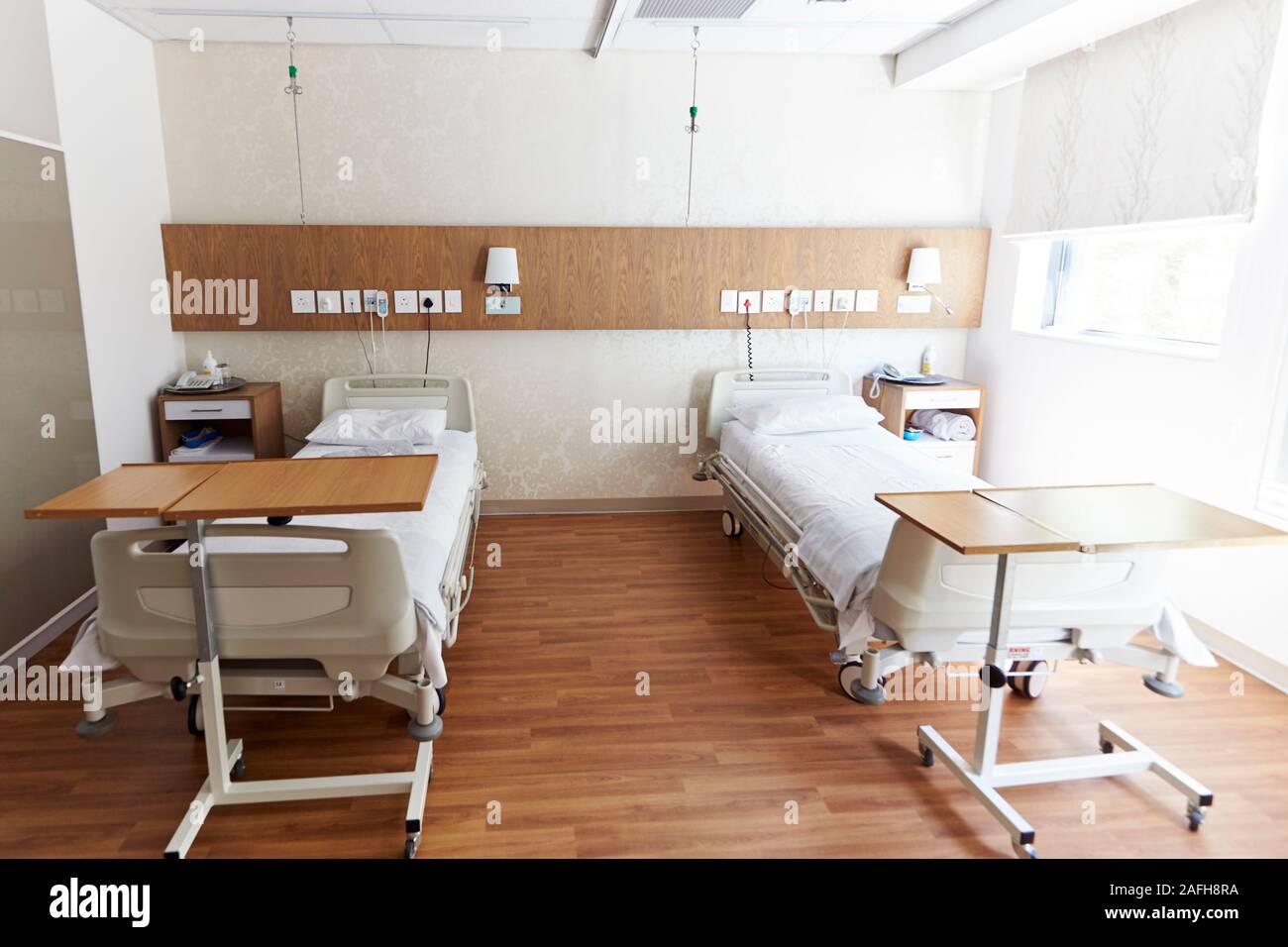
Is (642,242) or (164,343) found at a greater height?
(642,242)

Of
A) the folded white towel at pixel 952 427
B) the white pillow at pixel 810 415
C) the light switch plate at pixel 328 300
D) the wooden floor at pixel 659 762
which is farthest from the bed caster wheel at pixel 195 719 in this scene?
the folded white towel at pixel 952 427

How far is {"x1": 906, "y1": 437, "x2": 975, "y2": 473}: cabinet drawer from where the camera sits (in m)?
5.10

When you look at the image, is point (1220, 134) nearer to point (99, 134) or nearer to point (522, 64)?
point (522, 64)

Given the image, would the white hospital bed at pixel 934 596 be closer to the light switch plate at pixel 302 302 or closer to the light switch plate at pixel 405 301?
the light switch plate at pixel 405 301

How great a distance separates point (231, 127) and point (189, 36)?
479mm

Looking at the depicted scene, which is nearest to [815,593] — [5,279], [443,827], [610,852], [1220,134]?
[610,852]

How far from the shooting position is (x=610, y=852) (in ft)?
7.86

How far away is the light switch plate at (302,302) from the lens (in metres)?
4.87

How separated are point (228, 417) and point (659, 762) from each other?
3.19 m

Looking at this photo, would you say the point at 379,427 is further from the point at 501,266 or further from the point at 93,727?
the point at 93,727

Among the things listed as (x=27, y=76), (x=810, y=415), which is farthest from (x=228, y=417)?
(x=810, y=415)

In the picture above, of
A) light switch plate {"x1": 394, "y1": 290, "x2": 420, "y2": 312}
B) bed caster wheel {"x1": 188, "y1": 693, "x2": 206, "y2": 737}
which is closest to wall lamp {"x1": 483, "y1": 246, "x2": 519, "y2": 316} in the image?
light switch plate {"x1": 394, "y1": 290, "x2": 420, "y2": 312}

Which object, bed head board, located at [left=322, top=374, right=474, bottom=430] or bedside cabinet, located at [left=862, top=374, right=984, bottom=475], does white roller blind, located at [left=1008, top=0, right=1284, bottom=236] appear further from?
bed head board, located at [left=322, top=374, right=474, bottom=430]

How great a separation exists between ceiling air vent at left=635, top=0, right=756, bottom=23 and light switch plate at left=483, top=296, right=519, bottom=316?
1656 millimetres
